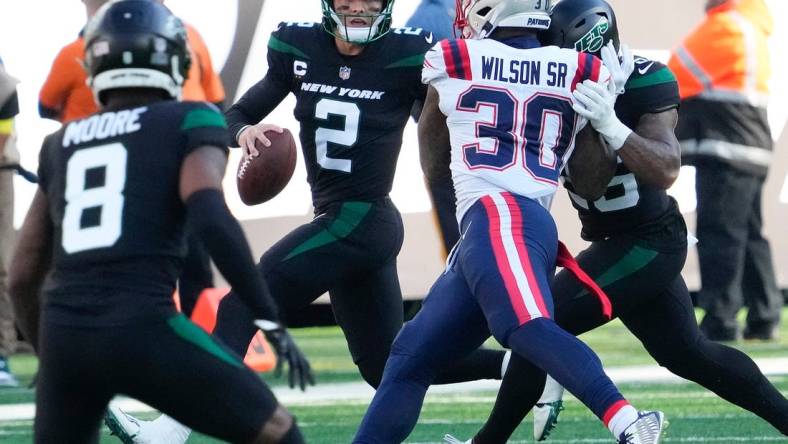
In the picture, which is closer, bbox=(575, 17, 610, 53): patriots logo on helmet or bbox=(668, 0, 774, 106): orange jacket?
bbox=(575, 17, 610, 53): patriots logo on helmet

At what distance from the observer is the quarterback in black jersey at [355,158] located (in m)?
4.88

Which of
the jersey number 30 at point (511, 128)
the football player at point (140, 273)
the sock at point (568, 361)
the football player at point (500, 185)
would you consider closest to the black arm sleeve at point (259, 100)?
the football player at point (500, 185)

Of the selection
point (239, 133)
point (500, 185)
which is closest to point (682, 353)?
point (500, 185)

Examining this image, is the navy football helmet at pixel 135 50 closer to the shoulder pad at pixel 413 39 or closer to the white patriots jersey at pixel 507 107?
the white patriots jersey at pixel 507 107

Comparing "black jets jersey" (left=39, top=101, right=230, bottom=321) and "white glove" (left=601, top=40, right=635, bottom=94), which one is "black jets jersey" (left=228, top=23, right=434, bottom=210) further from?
"black jets jersey" (left=39, top=101, right=230, bottom=321)

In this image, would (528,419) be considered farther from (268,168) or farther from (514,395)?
(268,168)

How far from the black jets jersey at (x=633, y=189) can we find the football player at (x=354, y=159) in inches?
24.2

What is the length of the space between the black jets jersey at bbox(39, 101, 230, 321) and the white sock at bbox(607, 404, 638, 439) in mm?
1114

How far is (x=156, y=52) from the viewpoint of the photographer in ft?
11.4

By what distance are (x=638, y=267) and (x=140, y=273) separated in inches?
74.0

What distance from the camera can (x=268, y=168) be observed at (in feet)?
16.1

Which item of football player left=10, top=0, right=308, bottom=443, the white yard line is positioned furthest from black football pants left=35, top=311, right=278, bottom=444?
the white yard line

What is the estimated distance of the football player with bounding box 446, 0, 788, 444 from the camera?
15.0 ft

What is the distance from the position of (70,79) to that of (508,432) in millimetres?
2994
